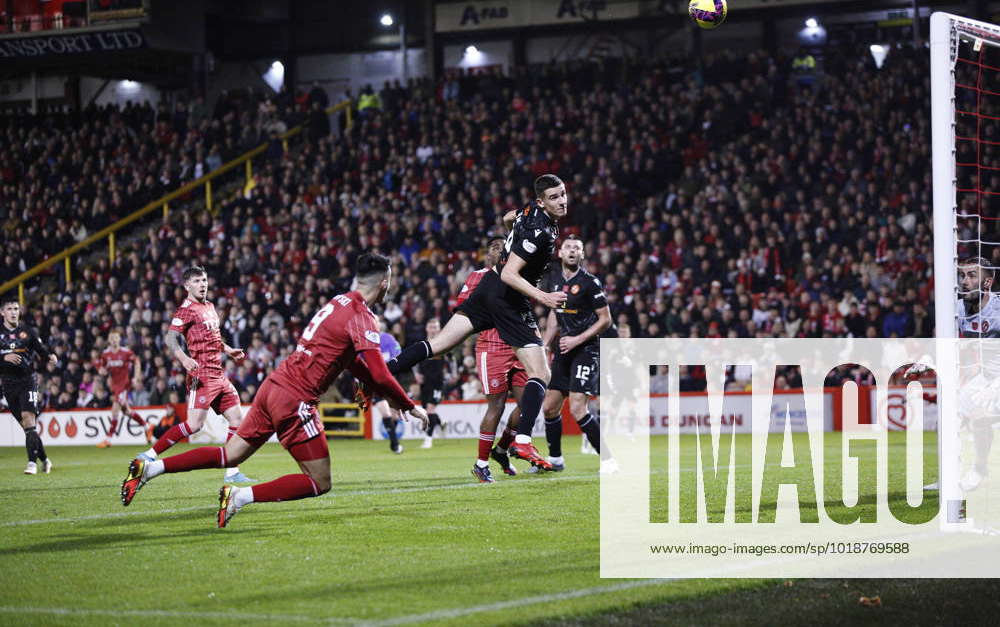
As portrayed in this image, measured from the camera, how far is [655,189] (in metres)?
31.6

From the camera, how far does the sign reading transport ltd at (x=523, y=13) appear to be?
4000cm

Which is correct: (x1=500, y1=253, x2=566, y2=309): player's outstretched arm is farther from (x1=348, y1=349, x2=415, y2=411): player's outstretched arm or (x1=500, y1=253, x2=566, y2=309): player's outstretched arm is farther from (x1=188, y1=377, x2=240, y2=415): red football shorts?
(x1=188, y1=377, x2=240, y2=415): red football shorts

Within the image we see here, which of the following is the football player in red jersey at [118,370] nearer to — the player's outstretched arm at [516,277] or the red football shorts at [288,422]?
the player's outstretched arm at [516,277]

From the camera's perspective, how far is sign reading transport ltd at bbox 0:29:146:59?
1529 inches

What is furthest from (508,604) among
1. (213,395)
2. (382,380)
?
(213,395)

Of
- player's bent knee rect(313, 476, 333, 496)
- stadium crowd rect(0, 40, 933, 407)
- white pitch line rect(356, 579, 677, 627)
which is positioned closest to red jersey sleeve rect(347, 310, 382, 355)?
player's bent knee rect(313, 476, 333, 496)

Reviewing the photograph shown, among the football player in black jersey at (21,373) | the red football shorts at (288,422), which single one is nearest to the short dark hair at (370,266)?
the red football shorts at (288,422)

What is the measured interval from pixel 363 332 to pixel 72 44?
34.3 m

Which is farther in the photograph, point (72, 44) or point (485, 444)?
point (72, 44)

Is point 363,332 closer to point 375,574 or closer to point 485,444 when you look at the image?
point 375,574

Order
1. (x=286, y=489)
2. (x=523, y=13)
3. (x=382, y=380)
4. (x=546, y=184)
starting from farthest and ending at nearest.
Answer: (x=523, y=13)
(x=546, y=184)
(x=286, y=489)
(x=382, y=380)

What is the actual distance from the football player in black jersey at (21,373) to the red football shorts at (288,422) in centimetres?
852

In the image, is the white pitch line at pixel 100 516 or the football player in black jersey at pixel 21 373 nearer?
the white pitch line at pixel 100 516

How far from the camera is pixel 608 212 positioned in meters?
30.2
